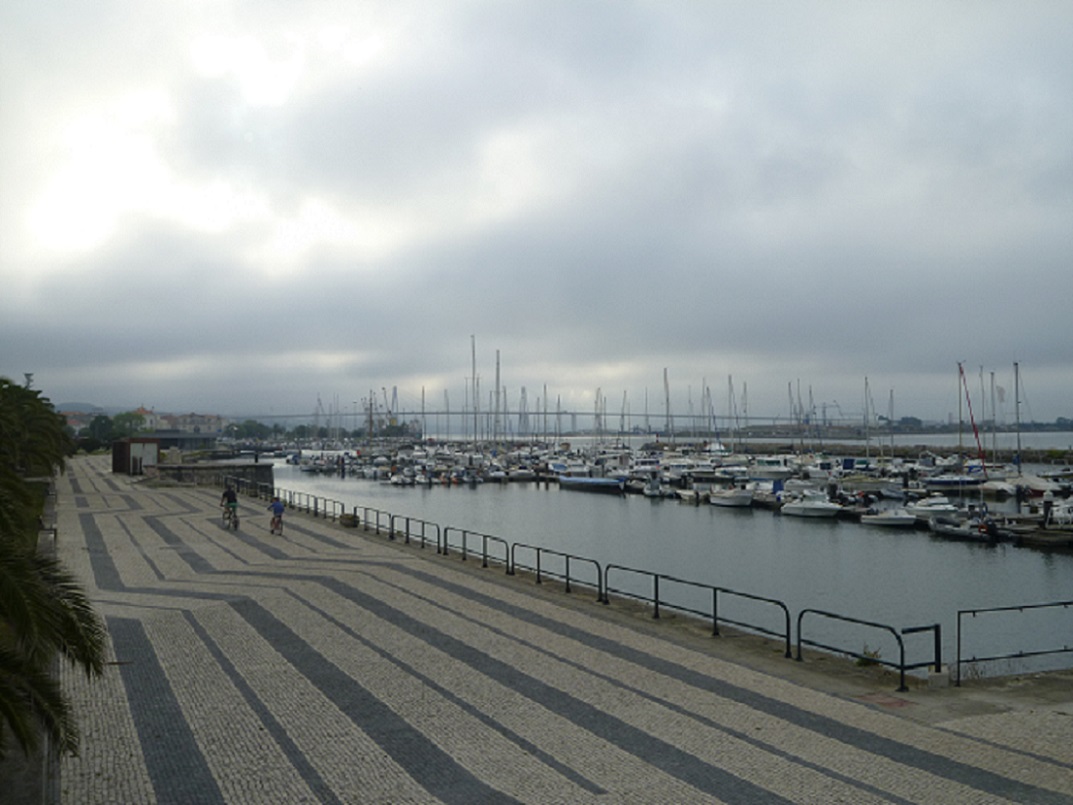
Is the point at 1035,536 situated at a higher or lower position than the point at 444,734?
lower

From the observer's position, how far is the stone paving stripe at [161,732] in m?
8.02

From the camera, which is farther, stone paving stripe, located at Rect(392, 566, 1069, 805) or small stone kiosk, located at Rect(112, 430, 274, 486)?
small stone kiosk, located at Rect(112, 430, 274, 486)

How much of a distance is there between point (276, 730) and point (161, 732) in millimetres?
1267

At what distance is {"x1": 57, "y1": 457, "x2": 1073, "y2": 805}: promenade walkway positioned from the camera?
7.97 metres

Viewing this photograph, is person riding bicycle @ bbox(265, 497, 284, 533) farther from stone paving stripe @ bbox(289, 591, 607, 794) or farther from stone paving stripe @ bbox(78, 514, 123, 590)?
stone paving stripe @ bbox(289, 591, 607, 794)

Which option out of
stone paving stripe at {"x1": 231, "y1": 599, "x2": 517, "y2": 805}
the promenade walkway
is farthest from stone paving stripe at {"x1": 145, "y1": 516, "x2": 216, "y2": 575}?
stone paving stripe at {"x1": 231, "y1": 599, "x2": 517, "y2": 805}

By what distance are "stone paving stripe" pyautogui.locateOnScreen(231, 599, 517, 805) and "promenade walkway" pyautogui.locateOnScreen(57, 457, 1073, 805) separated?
33 mm

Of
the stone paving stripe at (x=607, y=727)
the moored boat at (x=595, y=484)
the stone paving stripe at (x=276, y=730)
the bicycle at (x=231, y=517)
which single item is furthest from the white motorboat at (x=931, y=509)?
the stone paving stripe at (x=276, y=730)

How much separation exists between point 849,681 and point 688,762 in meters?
3.98

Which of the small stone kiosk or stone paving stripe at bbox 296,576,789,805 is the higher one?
the small stone kiosk

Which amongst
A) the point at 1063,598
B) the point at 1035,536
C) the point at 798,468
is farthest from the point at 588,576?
the point at 798,468

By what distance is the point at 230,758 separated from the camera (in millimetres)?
8758

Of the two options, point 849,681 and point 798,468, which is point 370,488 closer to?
point 798,468

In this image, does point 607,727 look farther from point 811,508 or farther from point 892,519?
point 811,508
